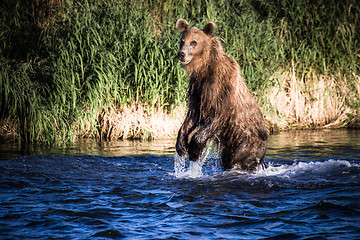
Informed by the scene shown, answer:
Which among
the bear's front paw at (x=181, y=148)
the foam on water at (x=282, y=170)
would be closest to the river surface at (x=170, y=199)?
the foam on water at (x=282, y=170)

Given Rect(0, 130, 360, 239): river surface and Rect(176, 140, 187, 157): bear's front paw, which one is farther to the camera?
Rect(176, 140, 187, 157): bear's front paw

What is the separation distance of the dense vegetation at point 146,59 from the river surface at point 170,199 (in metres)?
1.76

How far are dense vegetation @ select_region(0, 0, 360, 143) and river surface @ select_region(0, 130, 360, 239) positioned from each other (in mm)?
1763

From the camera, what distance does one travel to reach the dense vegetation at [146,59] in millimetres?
7852

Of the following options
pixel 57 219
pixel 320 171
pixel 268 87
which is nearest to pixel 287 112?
pixel 268 87

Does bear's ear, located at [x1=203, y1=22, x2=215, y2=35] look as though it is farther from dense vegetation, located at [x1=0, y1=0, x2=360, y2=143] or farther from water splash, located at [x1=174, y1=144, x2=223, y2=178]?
dense vegetation, located at [x1=0, y1=0, x2=360, y2=143]

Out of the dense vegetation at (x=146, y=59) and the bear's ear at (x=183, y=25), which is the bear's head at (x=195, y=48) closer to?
the bear's ear at (x=183, y=25)

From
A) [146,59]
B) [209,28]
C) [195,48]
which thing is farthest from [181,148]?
[146,59]

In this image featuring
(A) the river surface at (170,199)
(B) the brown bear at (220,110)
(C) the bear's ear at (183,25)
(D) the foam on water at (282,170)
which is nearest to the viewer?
(A) the river surface at (170,199)

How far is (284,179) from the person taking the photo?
4.78m

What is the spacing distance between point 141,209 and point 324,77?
7138mm

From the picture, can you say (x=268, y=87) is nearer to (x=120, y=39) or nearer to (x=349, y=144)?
(x=349, y=144)

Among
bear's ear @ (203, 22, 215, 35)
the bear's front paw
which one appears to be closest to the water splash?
the bear's front paw

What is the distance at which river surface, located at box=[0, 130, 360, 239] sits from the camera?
3.25 m
